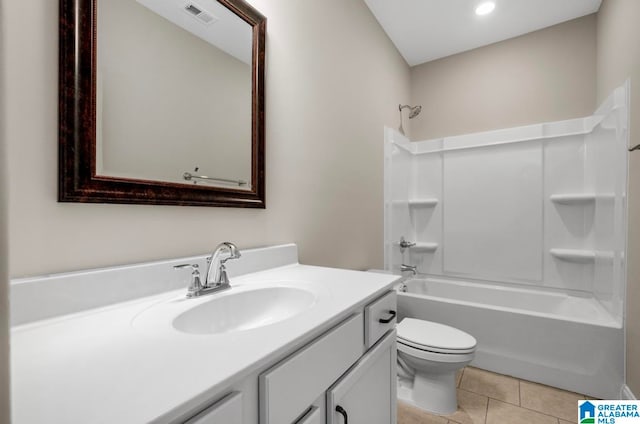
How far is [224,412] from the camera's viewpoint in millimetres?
453

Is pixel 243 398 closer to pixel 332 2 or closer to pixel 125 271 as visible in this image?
pixel 125 271

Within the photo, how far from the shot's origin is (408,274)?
286 centimetres

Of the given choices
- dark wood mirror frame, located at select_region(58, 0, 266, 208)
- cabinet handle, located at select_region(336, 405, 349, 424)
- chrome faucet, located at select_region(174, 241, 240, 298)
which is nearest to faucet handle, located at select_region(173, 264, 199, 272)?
chrome faucet, located at select_region(174, 241, 240, 298)

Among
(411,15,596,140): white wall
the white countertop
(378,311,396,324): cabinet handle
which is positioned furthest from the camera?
(411,15,596,140): white wall

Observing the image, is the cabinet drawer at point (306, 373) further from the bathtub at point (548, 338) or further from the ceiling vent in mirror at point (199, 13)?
the bathtub at point (548, 338)

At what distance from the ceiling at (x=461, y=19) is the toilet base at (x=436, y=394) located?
2.55 metres

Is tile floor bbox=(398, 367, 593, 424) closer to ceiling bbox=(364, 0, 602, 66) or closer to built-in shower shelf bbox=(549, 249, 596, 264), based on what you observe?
built-in shower shelf bbox=(549, 249, 596, 264)

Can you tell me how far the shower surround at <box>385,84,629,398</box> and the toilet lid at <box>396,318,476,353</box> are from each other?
1.31 feet

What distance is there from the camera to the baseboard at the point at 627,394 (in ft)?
4.86

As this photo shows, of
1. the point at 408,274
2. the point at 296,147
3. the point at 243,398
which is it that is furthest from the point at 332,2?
the point at 408,274

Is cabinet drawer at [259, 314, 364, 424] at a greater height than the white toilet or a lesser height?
greater

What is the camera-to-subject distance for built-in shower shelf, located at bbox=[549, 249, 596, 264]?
2192 mm

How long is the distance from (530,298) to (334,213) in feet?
6.22

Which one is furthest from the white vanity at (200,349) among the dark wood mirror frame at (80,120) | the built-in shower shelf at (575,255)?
the built-in shower shelf at (575,255)
